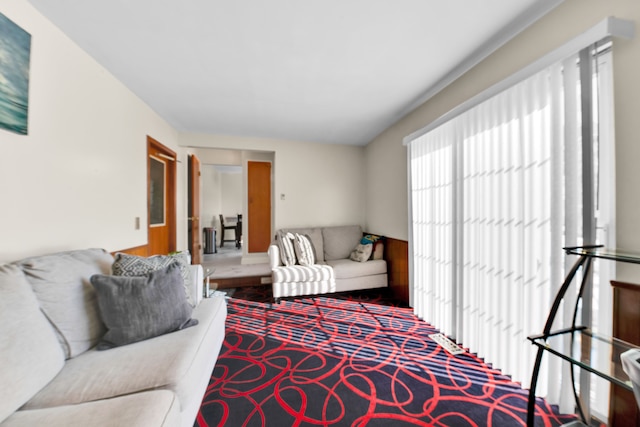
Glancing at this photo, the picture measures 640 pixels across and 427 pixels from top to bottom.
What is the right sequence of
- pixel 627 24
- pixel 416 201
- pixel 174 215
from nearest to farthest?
pixel 627 24, pixel 416 201, pixel 174 215

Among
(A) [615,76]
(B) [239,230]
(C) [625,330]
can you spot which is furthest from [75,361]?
(B) [239,230]

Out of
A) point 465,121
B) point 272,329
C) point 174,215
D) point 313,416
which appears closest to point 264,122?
point 174,215

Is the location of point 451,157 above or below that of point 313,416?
above

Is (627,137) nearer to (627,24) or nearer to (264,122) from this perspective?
(627,24)

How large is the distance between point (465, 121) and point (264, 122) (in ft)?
8.09

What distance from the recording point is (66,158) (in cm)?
166

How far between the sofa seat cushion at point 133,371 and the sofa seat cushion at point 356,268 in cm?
208

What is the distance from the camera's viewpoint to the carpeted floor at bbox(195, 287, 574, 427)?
1.33 metres

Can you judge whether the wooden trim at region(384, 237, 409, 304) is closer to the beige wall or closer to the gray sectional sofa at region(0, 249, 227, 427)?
the beige wall

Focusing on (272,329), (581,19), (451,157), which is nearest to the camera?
(581,19)

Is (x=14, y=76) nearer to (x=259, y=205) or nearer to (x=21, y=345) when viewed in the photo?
(x=21, y=345)

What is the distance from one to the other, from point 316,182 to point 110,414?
3718 millimetres

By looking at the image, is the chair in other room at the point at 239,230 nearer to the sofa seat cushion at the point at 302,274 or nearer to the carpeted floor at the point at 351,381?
the sofa seat cushion at the point at 302,274

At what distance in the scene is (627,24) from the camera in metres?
1.07
